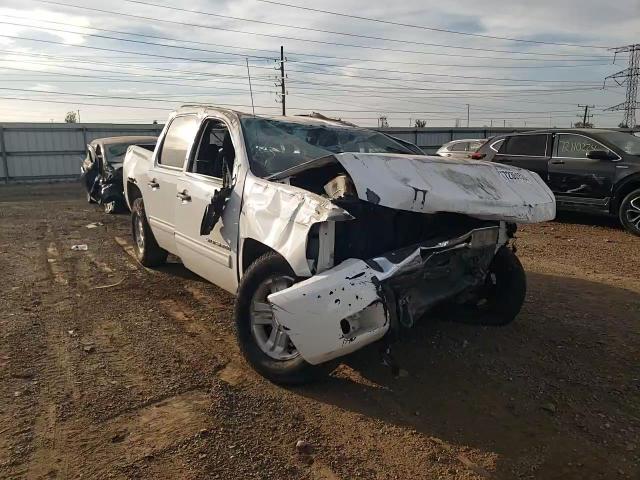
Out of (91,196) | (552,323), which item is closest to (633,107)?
(91,196)

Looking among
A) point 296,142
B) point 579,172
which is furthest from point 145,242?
point 579,172

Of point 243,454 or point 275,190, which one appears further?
point 275,190

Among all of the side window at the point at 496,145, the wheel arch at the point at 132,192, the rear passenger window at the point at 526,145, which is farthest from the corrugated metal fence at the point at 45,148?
the wheel arch at the point at 132,192

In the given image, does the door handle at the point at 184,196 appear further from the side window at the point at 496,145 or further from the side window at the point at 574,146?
the side window at the point at 496,145

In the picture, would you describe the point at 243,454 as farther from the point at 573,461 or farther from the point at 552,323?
the point at 552,323

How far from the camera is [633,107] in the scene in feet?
156

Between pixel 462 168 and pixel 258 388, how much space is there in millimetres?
2014

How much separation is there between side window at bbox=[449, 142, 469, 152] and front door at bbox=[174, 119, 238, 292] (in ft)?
34.9

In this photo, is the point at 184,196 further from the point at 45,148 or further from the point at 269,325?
the point at 45,148

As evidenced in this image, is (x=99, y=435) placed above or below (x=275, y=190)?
below

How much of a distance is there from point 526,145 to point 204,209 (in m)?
7.49

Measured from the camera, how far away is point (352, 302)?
9.73 feet

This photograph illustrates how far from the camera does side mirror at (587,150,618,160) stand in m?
8.62

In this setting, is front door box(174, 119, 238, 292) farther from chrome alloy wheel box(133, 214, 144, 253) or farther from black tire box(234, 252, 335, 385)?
chrome alloy wheel box(133, 214, 144, 253)
